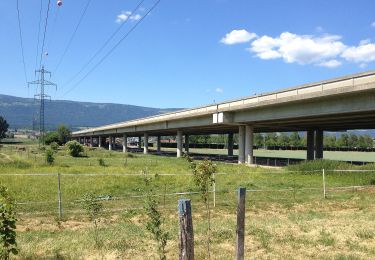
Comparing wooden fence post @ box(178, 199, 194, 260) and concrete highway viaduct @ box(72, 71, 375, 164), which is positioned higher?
concrete highway viaduct @ box(72, 71, 375, 164)

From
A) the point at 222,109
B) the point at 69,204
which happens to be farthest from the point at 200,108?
the point at 69,204

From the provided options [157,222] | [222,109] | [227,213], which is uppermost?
[222,109]

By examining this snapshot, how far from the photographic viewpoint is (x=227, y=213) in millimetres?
16578

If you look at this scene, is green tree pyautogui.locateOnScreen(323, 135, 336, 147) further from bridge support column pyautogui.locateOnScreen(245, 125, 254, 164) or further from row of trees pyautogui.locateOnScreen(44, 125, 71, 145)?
bridge support column pyautogui.locateOnScreen(245, 125, 254, 164)

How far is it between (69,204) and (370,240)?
1206 centimetres

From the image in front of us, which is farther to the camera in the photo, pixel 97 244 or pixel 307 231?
pixel 307 231

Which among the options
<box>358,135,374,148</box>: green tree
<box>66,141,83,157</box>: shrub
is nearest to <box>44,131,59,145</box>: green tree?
<box>66,141,83,157</box>: shrub

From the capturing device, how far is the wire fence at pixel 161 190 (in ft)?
58.9

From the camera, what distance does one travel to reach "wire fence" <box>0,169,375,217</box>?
58.9 feet

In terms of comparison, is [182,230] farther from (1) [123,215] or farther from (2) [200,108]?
(2) [200,108]

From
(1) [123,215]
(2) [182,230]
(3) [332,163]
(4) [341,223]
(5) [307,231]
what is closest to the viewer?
(2) [182,230]

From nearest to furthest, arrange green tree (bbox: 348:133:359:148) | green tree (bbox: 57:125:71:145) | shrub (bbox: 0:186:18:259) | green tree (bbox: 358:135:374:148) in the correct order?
shrub (bbox: 0:186:18:259)
green tree (bbox: 57:125:71:145)
green tree (bbox: 358:135:374:148)
green tree (bbox: 348:133:359:148)

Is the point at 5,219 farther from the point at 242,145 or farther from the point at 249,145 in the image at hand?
the point at 242,145

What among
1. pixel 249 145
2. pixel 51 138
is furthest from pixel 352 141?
pixel 249 145
